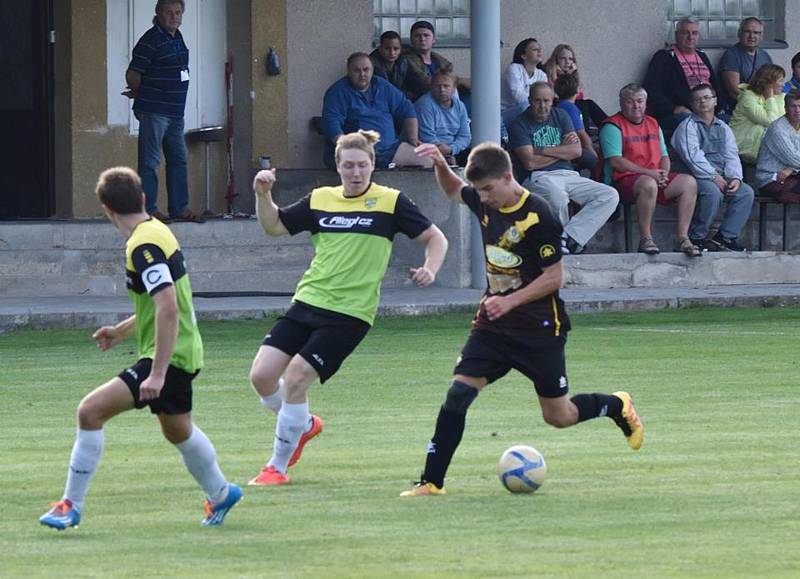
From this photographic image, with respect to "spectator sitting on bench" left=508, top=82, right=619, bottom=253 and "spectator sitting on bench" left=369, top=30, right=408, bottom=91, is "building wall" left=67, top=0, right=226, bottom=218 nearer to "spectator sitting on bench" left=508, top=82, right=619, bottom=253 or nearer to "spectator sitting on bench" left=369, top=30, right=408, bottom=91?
"spectator sitting on bench" left=369, top=30, right=408, bottom=91

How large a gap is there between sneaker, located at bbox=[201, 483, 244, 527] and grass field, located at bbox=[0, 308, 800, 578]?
0.26ft

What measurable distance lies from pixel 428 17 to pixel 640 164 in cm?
374

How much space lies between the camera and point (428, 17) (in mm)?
22562

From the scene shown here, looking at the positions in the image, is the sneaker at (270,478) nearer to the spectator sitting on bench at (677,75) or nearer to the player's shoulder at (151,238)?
the player's shoulder at (151,238)

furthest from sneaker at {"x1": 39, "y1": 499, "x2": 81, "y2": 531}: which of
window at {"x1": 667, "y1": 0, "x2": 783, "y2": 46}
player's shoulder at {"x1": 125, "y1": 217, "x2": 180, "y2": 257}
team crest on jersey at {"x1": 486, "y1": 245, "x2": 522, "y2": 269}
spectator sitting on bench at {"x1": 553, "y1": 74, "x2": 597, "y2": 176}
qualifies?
window at {"x1": 667, "y1": 0, "x2": 783, "y2": 46}

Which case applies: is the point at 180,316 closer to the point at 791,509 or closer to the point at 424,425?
the point at 791,509

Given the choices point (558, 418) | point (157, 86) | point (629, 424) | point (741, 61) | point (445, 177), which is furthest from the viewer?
point (741, 61)

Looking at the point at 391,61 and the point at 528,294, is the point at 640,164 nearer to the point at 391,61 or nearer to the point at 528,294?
the point at 391,61

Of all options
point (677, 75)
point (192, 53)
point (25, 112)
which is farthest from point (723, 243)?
point (25, 112)

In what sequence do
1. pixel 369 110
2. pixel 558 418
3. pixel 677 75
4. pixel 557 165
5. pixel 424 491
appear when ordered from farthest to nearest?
pixel 677 75
pixel 369 110
pixel 557 165
pixel 558 418
pixel 424 491

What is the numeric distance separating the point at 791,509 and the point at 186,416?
2.64 meters

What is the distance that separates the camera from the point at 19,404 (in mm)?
12414

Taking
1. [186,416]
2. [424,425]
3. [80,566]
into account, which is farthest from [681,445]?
[80,566]

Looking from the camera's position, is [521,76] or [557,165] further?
[521,76]
